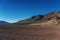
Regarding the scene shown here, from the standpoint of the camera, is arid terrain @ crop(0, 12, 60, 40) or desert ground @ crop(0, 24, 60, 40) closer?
desert ground @ crop(0, 24, 60, 40)

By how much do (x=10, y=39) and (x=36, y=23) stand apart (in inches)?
326

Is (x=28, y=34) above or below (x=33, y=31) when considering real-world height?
below

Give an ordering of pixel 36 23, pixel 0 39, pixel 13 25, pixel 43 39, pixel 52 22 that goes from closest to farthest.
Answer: pixel 0 39 < pixel 43 39 < pixel 13 25 < pixel 36 23 < pixel 52 22

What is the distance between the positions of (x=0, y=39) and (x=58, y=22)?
9829mm

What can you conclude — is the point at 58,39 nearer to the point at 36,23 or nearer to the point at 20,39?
the point at 20,39

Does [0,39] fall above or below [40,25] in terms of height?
below

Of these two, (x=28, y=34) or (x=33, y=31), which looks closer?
(x=28, y=34)

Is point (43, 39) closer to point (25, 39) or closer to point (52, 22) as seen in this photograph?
point (25, 39)

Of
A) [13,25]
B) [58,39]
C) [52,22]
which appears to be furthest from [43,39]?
[52,22]

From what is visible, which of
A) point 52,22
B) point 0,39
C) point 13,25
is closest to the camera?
point 0,39

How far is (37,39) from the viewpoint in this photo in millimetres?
8945

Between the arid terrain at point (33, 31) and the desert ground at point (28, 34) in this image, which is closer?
the desert ground at point (28, 34)

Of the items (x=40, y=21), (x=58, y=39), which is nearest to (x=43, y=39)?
(x=58, y=39)

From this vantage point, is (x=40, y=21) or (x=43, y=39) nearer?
(x=43, y=39)
